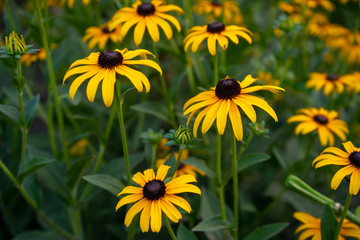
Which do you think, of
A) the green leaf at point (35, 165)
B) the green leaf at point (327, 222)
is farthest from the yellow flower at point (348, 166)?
the green leaf at point (35, 165)

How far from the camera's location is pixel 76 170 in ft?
4.39

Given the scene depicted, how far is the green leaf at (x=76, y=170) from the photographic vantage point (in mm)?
1303

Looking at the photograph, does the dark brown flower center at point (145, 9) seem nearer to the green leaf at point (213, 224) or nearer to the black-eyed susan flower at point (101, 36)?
the black-eyed susan flower at point (101, 36)

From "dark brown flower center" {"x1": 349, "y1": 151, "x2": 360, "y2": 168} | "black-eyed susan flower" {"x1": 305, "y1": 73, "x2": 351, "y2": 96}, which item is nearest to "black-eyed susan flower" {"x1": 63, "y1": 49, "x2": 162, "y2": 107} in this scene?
"dark brown flower center" {"x1": 349, "y1": 151, "x2": 360, "y2": 168}

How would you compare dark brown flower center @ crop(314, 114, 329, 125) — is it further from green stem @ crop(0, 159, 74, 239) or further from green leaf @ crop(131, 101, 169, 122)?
green stem @ crop(0, 159, 74, 239)

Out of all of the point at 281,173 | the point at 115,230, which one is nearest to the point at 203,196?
the point at 115,230

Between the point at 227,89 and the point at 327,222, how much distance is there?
1.55 ft

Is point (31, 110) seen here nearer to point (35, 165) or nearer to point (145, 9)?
point (35, 165)

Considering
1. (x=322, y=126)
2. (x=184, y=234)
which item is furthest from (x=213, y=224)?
(x=322, y=126)

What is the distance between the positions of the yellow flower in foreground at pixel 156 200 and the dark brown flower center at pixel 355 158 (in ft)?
1.30

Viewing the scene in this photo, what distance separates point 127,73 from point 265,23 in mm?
1838

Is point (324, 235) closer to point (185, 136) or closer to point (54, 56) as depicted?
point (185, 136)

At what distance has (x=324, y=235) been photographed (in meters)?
1.06

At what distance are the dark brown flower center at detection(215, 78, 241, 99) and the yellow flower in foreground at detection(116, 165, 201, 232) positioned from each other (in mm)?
219
